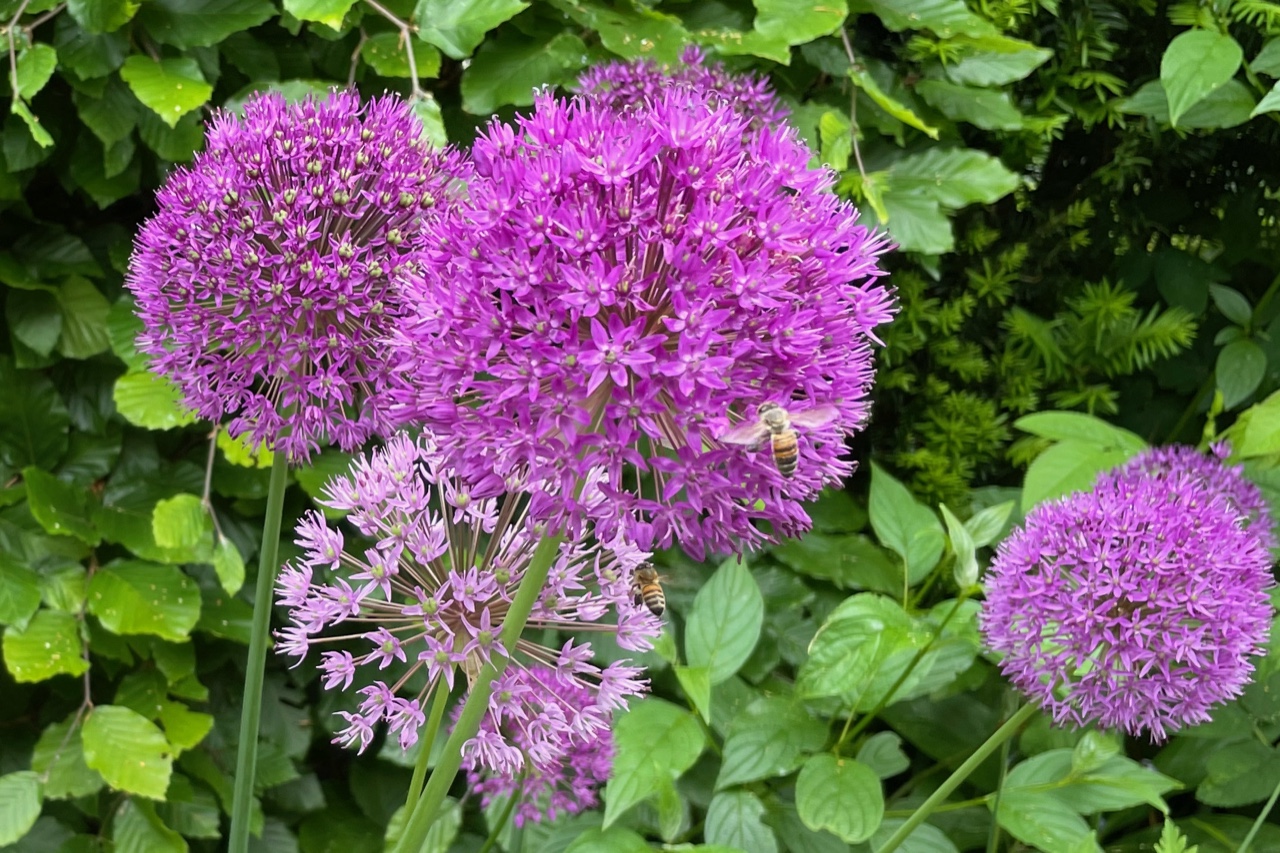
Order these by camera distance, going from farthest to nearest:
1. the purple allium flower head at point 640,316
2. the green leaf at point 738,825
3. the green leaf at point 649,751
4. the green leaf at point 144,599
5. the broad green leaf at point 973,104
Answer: the broad green leaf at point 973,104 → the green leaf at point 144,599 → the green leaf at point 738,825 → the green leaf at point 649,751 → the purple allium flower head at point 640,316

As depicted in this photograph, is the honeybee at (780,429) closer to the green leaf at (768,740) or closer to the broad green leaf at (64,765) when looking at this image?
the green leaf at (768,740)

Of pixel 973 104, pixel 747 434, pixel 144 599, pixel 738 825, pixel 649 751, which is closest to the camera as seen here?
pixel 747 434

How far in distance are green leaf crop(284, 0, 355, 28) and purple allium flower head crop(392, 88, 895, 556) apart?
0.47 metres

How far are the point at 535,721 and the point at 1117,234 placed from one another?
5.15 ft

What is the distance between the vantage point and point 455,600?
667 millimetres

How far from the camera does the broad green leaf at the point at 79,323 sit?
130cm

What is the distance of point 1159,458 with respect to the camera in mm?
1267

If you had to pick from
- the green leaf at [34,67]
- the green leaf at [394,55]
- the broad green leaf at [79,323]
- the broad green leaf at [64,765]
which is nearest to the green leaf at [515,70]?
the green leaf at [394,55]

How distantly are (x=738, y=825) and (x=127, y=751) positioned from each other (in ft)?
2.49

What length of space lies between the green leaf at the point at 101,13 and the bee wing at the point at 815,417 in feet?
3.31

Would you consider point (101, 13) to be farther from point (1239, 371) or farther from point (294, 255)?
point (1239, 371)

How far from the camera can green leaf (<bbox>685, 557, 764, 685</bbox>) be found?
1030mm

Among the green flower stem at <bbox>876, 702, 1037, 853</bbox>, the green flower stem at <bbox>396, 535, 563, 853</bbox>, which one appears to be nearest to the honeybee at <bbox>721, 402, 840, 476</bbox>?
the green flower stem at <bbox>396, 535, 563, 853</bbox>

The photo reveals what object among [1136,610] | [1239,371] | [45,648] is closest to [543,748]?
[1136,610]
